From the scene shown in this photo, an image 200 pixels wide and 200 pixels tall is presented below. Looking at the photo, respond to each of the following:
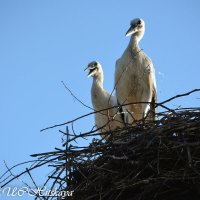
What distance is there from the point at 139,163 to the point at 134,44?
10.8 feet

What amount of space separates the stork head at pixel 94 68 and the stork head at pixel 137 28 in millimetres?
1363

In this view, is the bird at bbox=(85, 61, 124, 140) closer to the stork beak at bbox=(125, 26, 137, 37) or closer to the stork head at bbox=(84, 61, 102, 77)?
the stork head at bbox=(84, 61, 102, 77)

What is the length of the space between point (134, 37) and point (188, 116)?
316 cm

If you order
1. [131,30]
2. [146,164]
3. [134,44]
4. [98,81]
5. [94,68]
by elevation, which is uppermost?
[94,68]

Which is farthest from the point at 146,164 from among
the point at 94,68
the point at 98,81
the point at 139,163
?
the point at 94,68

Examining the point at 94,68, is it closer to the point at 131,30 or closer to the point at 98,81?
the point at 98,81

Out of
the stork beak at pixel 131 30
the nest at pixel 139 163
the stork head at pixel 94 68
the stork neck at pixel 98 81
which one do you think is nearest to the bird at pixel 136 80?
the stork beak at pixel 131 30

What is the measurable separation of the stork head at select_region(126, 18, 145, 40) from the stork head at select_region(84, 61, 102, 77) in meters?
1.36

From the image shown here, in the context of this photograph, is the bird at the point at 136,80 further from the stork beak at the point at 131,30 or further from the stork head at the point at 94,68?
the stork head at the point at 94,68

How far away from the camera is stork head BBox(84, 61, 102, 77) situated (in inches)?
316

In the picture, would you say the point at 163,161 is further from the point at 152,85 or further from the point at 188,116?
the point at 152,85

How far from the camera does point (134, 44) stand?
6.52 m

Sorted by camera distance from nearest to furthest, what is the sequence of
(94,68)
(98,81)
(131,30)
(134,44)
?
(134,44), (131,30), (98,81), (94,68)

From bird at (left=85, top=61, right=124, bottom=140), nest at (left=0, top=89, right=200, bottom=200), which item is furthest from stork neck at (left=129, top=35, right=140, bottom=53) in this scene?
nest at (left=0, top=89, right=200, bottom=200)
